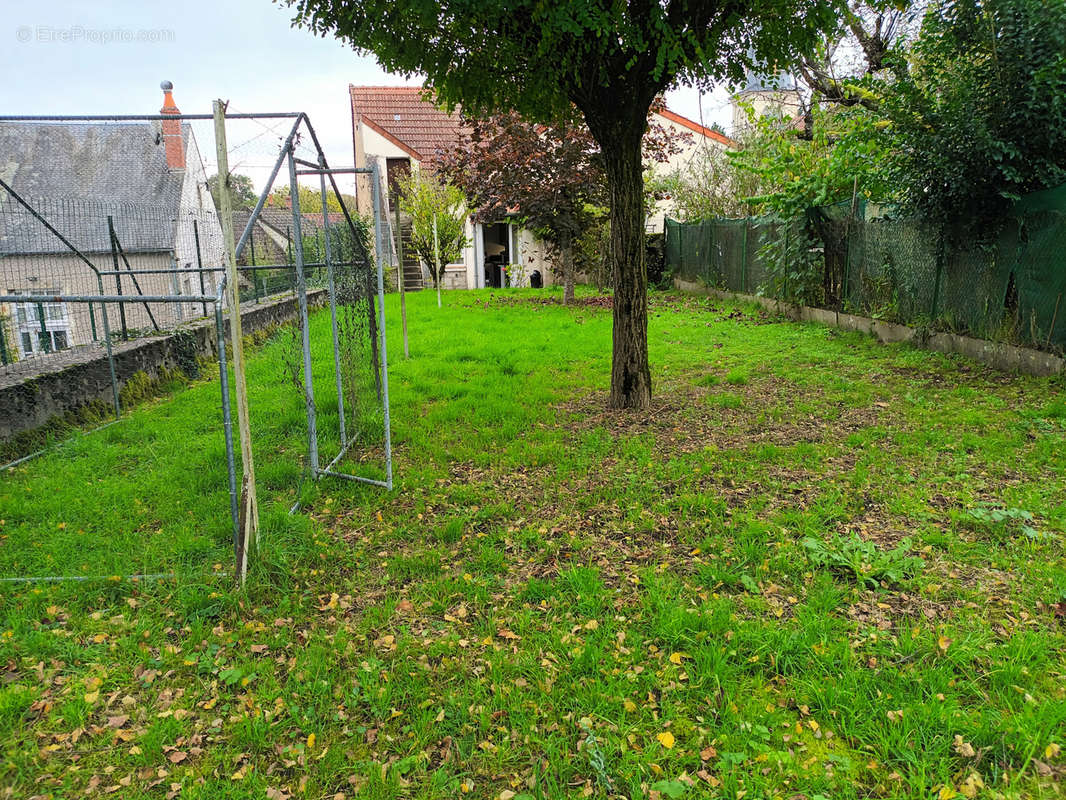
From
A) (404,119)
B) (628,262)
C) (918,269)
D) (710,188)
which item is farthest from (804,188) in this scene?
(404,119)

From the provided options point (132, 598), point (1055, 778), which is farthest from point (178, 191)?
point (1055, 778)

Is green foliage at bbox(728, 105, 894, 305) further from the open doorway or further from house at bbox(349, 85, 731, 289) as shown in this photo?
the open doorway

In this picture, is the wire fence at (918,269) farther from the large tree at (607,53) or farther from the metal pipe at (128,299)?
the metal pipe at (128,299)

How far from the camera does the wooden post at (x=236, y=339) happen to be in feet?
9.62

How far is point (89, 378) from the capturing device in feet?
21.0

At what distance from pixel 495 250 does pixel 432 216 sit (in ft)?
15.5

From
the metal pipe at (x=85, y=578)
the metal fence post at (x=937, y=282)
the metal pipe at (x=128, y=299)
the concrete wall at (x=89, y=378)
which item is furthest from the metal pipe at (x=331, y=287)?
the metal fence post at (x=937, y=282)

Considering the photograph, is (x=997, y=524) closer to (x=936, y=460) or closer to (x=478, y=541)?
(x=936, y=460)

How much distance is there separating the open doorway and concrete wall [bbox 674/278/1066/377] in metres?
13.5

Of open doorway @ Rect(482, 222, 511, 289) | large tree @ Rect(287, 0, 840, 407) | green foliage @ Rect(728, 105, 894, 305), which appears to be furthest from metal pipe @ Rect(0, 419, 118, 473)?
open doorway @ Rect(482, 222, 511, 289)

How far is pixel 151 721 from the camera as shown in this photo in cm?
246

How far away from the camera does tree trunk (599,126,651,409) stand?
5895 millimetres

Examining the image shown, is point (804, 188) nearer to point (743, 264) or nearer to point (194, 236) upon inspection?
point (743, 264)

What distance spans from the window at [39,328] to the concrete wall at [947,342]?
1014cm
